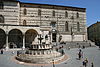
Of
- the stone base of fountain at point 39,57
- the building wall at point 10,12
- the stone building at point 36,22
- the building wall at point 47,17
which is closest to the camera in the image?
the stone base of fountain at point 39,57

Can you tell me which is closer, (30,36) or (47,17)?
(30,36)

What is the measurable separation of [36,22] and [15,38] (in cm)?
746

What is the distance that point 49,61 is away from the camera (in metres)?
16.0

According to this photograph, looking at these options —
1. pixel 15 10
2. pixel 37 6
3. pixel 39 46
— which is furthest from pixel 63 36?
pixel 39 46

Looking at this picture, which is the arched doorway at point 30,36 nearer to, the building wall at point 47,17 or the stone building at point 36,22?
the stone building at point 36,22

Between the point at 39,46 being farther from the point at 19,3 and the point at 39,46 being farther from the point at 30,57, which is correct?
the point at 19,3

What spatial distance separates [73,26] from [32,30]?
536 inches

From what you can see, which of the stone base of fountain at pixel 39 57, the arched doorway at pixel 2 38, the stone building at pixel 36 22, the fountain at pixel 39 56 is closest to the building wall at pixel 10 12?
the stone building at pixel 36 22

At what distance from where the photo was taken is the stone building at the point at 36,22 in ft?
92.9

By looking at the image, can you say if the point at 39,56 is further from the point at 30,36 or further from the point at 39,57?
the point at 30,36

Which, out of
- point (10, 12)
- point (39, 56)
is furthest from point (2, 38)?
point (39, 56)

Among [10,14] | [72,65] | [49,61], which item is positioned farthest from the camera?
[10,14]

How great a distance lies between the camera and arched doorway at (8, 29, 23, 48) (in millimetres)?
28844

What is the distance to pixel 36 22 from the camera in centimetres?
3328
